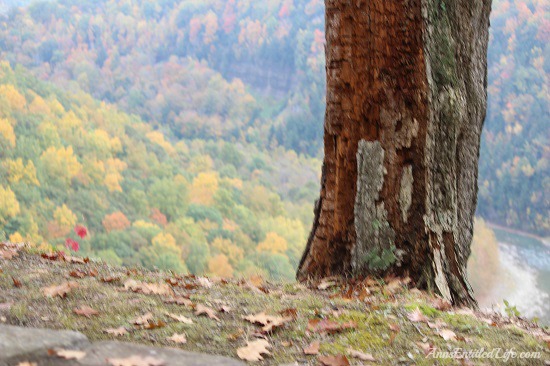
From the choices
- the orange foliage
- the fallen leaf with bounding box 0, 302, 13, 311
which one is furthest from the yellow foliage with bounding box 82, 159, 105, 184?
the fallen leaf with bounding box 0, 302, 13, 311

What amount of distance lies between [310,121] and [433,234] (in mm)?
53293

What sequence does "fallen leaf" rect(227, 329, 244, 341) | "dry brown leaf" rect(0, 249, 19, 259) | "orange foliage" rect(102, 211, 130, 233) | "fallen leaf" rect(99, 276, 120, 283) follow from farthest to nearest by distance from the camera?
"orange foliage" rect(102, 211, 130, 233) → "dry brown leaf" rect(0, 249, 19, 259) → "fallen leaf" rect(99, 276, 120, 283) → "fallen leaf" rect(227, 329, 244, 341)

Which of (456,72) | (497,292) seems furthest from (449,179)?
(497,292)

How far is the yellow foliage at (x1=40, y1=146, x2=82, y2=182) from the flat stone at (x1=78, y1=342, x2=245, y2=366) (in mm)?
36006

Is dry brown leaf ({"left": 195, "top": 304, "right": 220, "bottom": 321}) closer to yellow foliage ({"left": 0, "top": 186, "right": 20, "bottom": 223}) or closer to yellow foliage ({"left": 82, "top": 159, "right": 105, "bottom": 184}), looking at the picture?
yellow foliage ({"left": 0, "top": 186, "right": 20, "bottom": 223})

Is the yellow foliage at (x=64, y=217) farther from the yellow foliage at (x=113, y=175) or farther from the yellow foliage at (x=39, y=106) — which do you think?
the yellow foliage at (x=39, y=106)

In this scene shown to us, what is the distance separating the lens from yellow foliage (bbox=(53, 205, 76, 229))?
33.3m

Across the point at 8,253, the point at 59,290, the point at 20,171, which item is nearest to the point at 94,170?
the point at 20,171

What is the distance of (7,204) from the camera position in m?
31.7

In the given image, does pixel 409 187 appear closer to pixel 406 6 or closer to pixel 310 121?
pixel 406 6

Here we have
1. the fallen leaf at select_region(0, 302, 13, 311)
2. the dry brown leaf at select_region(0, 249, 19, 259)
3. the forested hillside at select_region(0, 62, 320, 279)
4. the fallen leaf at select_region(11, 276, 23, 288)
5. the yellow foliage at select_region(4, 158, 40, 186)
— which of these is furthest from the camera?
the yellow foliage at select_region(4, 158, 40, 186)

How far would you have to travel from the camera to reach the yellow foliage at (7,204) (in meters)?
31.5

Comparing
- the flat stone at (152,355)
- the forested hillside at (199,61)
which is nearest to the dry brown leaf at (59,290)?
the flat stone at (152,355)

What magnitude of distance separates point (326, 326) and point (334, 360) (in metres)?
0.38
